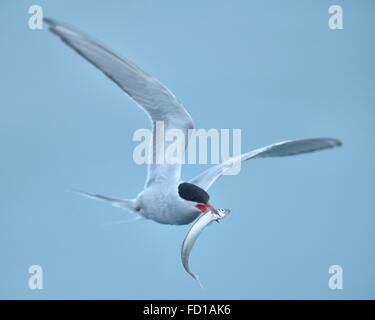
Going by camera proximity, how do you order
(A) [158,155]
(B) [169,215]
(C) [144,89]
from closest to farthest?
1. (C) [144,89]
2. (B) [169,215]
3. (A) [158,155]

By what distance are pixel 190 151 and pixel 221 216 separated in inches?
17.3

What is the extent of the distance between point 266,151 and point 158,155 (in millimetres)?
571

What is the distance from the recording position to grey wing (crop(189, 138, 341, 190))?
380 cm

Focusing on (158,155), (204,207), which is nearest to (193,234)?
(204,207)

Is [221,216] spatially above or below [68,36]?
below

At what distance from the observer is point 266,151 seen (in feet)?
12.8

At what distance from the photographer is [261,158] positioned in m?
4.05

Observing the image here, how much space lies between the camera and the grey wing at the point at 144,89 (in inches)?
123

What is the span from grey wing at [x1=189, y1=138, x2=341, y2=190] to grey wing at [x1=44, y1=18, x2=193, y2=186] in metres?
0.16

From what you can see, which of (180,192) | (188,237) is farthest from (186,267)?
(180,192)

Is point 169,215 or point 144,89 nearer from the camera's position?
point 144,89

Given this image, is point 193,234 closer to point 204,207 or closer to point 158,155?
point 204,207

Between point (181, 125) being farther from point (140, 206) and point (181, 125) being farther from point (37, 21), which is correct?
point (37, 21)

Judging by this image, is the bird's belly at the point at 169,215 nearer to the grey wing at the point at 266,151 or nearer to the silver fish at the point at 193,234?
the silver fish at the point at 193,234
